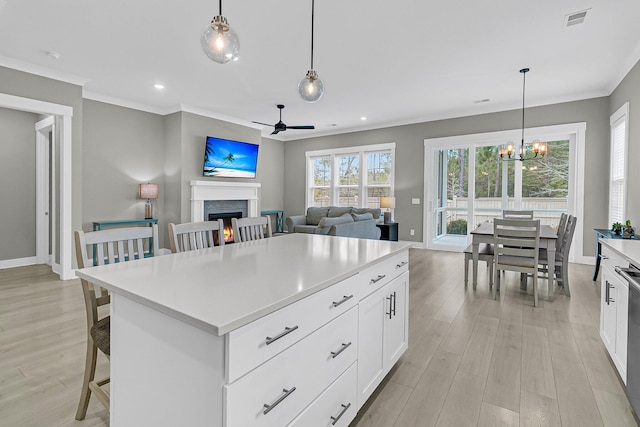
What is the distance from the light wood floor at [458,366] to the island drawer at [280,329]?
794mm

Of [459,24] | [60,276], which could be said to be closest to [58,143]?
[60,276]

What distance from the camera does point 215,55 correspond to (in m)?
1.66

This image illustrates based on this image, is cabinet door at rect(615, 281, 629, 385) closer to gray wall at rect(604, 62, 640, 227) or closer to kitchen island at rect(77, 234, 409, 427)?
kitchen island at rect(77, 234, 409, 427)

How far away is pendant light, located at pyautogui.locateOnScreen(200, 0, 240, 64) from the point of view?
1.60 m

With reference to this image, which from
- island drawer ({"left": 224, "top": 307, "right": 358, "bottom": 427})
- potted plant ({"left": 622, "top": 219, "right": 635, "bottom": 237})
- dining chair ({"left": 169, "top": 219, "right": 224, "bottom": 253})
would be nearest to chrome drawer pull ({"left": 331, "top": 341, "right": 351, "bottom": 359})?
island drawer ({"left": 224, "top": 307, "right": 358, "bottom": 427})

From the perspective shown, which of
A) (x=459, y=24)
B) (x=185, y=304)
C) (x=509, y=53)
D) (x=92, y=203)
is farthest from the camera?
(x=92, y=203)

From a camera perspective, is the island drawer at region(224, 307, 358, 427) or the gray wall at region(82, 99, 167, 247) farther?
the gray wall at region(82, 99, 167, 247)

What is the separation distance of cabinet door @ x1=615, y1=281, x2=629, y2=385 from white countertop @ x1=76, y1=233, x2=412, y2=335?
1.27 metres

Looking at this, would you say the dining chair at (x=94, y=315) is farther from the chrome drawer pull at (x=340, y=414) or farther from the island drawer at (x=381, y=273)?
the island drawer at (x=381, y=273)

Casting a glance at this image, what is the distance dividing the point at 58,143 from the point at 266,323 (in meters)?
5.31

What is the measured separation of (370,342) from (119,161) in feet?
18.8

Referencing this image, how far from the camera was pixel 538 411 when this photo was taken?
1784 mm

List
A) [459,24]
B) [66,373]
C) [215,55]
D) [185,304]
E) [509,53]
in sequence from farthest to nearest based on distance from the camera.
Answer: [509,53]
[459,24]
[66,373]
[215,55]
[185,304]

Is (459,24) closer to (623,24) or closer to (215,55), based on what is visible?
(623,24)
